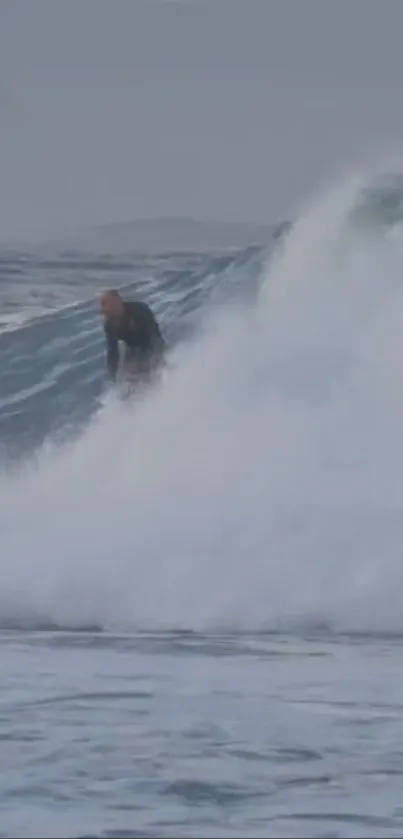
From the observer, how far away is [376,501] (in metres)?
5.14

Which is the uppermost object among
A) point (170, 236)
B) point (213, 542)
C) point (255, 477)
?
point (170, 236)

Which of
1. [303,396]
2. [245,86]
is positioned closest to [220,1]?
[245,86]

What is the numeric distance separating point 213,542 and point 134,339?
2.79 feet

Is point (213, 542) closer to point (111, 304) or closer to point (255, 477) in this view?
point (255, 477)

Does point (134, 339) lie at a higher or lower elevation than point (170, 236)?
lower

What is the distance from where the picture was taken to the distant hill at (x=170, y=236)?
5789mm

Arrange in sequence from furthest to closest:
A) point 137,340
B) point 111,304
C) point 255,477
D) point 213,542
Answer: point 111,304
point 137,340
point 255,477
point 213,542

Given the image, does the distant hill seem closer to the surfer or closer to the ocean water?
the ocean water

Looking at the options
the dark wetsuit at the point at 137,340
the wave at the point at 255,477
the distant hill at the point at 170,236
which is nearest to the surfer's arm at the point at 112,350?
the dark wetsuit at the point at 137,340

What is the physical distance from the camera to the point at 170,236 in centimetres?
588

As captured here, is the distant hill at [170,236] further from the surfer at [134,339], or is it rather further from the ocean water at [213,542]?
the surfer at [134,339]

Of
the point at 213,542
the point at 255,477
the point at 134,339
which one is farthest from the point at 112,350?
the point at 213,542

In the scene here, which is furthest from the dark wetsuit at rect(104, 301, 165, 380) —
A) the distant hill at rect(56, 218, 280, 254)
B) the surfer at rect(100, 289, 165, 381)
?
the distant hill at rect(56, 218, 280, 254)

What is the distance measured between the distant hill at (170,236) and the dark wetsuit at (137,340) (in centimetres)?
28
